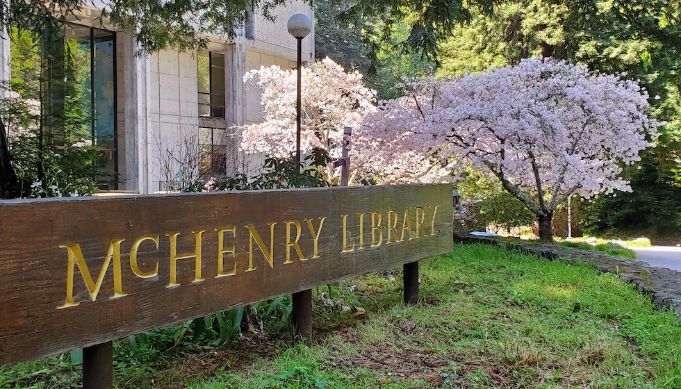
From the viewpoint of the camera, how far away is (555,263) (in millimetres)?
6320

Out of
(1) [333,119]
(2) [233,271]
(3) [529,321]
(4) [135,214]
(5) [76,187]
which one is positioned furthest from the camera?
(1) [333,119]

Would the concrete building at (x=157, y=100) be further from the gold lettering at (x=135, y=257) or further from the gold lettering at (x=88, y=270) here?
the gold lettering at (x=88, y=270)

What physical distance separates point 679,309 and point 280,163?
3691 millimetres

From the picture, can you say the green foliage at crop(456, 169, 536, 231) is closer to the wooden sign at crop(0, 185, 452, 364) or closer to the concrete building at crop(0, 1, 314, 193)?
the concrete building at crop(0, 1, 314, 193)

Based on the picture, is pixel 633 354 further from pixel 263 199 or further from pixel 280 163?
pixel 280 163

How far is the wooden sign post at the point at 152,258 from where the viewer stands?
1942 mm

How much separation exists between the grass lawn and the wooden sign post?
1.31 ft

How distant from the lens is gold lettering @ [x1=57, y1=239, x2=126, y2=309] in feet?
6.73

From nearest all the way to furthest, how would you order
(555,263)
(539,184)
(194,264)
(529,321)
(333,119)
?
(194,264) < (529,321) < (555,263) < (539,184) < (333,119)

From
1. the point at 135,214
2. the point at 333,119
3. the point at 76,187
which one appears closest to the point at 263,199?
the point at 135,214

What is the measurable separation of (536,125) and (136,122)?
10.2 meters

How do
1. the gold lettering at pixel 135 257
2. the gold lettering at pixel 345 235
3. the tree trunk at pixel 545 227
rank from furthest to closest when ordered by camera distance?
the tree trunk at pixel 545 227 < the gold lettering at pixel 345 235 < the gold lettering at pixel 135 257

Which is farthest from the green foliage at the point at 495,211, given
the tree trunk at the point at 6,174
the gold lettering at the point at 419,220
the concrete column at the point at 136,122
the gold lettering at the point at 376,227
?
the tree trunk at the point at 6,174

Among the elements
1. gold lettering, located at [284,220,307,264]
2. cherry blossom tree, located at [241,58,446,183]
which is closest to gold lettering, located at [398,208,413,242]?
gold lettering, located at [284,220,307,264]
